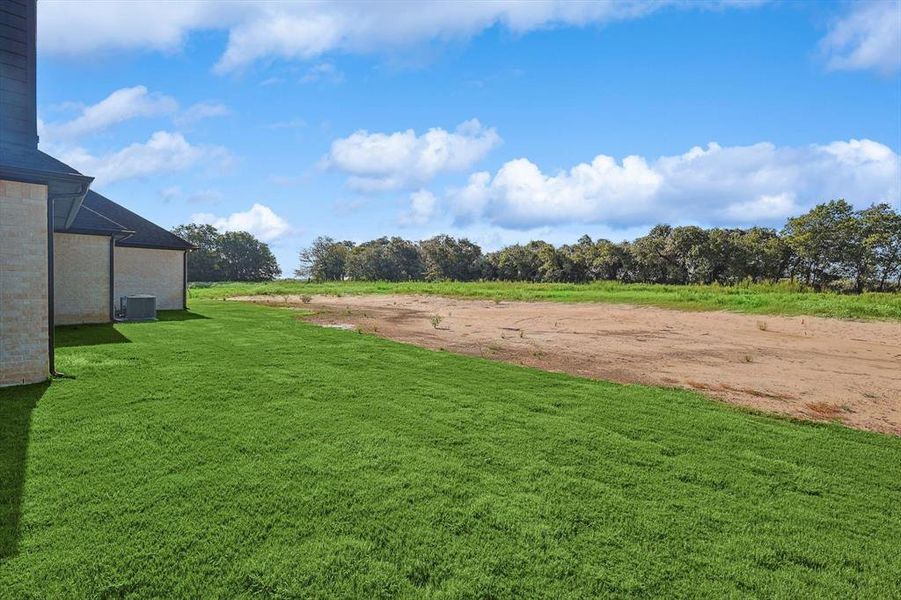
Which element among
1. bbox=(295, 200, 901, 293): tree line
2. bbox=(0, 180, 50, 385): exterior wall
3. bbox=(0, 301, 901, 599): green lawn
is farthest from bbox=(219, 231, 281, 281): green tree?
bbox=(0, 301, 901, 599): green lawn

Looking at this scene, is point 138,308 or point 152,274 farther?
point 152,274

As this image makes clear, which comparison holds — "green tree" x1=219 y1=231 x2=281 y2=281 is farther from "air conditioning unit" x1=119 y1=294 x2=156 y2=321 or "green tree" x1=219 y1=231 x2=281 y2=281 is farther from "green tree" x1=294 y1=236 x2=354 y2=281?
"air conditioning unit" x1=119 y1=294 x2=156 y2=321

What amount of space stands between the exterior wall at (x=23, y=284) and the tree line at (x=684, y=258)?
119ft

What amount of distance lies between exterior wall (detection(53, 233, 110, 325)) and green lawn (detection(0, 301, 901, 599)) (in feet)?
28.3

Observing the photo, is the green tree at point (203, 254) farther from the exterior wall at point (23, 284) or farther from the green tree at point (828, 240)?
the green tree at point (828, 240)

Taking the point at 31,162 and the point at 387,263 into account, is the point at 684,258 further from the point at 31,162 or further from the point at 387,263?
the point at 31,162

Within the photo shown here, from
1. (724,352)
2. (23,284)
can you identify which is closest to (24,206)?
(23,284)

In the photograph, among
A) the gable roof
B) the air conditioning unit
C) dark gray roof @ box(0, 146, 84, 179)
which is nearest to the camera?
dark gray roof @ box(0, 146, 84, 179)

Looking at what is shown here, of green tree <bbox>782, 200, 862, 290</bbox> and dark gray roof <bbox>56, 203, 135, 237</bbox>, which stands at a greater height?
green tree <bbox>782, 200, 862, 290</bbox>

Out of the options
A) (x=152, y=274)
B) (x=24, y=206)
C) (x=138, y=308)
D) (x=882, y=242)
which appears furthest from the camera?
(x=882, y=242)

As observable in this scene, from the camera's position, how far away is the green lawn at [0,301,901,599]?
2.50 m

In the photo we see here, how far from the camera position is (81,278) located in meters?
12.8

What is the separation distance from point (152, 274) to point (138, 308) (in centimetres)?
455

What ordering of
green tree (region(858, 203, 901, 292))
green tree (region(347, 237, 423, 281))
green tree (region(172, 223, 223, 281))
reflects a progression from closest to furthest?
1. green tree (region(858, 203, 901, 292))
2. green tree (region(172, 223, 223, 281))
3. green tree (region(347, 237, 423, 281))
